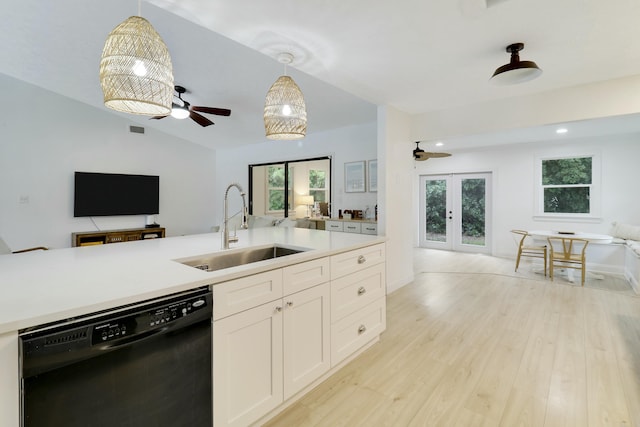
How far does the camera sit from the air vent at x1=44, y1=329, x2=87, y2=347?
0.90 meters

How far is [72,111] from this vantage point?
18.1 feet

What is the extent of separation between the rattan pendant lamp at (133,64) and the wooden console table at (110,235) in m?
5.39

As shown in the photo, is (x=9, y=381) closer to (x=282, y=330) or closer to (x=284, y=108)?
(x=282, y=330)

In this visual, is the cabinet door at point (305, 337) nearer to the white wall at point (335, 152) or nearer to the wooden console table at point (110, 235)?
the white wall at point (335, 152)

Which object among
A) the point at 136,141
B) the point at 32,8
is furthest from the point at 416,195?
the point at 32,8

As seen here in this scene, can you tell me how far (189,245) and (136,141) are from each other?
5.49 meters

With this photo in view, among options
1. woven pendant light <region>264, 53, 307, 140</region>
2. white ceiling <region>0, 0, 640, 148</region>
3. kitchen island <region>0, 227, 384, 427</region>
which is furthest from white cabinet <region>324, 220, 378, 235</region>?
woven pendant light <region>264, 53, 307, 140</region>

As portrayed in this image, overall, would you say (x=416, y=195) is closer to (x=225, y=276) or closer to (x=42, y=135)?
(x=225, y=276)

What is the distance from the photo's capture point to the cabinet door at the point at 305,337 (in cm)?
166

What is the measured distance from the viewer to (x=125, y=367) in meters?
1.08

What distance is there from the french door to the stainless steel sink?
583 centimetres

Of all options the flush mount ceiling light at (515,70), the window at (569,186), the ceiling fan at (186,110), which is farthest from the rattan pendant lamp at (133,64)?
the window at (569,186)

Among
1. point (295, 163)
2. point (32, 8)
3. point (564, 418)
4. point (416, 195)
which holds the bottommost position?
point (564, 418)

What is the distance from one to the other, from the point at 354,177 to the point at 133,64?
13.8 feet
